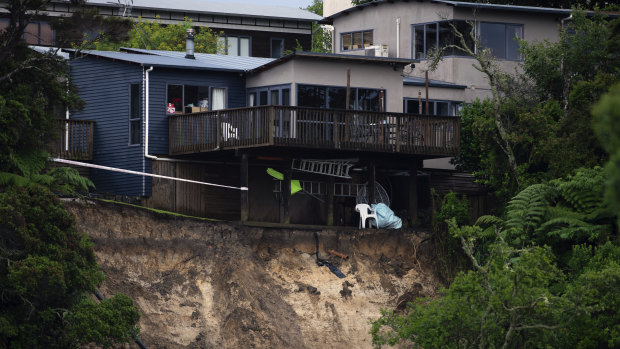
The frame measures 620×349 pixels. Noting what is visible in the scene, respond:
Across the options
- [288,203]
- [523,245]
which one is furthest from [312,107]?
[523,245]

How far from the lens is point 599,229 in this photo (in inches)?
1319

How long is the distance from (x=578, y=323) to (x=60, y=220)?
13.4 meters

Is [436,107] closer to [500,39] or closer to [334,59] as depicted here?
[500,39]

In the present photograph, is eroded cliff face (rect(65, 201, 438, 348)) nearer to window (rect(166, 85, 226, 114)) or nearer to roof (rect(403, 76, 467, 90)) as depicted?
window (rect(166, 85, 226, 114))

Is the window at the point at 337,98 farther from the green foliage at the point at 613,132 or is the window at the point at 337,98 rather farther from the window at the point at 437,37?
the green foliage at the point at 613,132

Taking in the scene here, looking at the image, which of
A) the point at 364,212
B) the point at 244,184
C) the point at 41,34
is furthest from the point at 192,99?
the point at 41,34

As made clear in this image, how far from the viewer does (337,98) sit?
39531mm

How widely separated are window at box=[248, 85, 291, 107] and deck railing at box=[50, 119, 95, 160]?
215 inches

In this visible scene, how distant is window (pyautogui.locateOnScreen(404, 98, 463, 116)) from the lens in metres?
42.9

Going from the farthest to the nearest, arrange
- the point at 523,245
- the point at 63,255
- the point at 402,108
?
the point at 402,108 → the point at 523,245 → the point at 63,255

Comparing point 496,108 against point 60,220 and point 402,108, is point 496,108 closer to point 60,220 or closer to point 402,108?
point 402,108

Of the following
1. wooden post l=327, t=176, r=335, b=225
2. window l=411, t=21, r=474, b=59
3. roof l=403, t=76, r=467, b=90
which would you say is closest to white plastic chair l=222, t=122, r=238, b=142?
wooden post l=327, t=176, r=335, b=225

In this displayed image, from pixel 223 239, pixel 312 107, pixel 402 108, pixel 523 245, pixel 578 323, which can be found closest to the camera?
A: pixel 578 323

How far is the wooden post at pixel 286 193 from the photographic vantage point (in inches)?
1496
